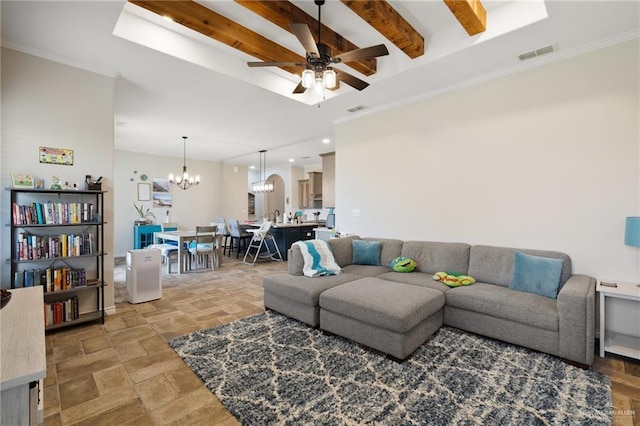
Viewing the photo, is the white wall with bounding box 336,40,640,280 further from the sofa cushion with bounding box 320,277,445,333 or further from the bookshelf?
the bookshelf

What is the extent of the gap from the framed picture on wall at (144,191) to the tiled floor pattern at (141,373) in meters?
4.75

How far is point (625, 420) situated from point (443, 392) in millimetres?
1019

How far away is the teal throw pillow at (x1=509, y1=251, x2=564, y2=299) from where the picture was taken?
271cm

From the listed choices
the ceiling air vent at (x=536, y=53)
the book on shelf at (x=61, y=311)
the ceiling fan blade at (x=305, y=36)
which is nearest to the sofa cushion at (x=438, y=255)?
the ceiling air vent at (x=536, y=53)

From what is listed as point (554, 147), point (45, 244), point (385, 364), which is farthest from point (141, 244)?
point (554, 147)

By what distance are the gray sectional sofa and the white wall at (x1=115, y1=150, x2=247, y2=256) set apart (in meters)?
5.99

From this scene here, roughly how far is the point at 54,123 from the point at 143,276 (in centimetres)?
203

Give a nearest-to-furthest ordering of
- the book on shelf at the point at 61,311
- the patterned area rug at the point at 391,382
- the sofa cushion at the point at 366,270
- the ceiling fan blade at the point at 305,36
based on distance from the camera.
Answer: the patterned area rug at the point at 391,382 < the ceiling fan blade at the point at 305,36 < the book on shelf at the point at 61,311 < the sofa cushion at the point at 366,270

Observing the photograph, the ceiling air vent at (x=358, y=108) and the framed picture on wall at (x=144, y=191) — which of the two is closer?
the ceiling air vent at (x=358, y=108)

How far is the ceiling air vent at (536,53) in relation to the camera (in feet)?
9.47

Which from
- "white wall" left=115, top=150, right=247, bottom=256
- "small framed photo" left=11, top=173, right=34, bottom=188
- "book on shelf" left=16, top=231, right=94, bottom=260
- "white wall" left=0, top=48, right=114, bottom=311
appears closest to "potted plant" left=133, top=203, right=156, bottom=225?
"white wall" left=115, top=150, right=247, bottom=256

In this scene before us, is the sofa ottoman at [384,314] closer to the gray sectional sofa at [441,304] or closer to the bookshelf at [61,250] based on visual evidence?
the gray sectional sofa at [441,304]

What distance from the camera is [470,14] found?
8.09 feet

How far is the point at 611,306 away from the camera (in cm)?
275
